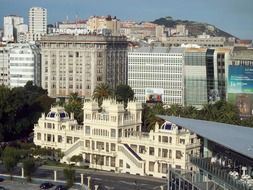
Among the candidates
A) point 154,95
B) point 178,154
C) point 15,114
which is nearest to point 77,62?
point 154,95

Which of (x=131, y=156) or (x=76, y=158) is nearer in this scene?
(x=131, y=156)

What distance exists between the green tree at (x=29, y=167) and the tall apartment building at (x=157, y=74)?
78763 mm

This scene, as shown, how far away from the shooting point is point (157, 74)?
480ft

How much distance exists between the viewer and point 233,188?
115 ft

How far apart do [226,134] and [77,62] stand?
113 metres

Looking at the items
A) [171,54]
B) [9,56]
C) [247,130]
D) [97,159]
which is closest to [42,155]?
[97,159]

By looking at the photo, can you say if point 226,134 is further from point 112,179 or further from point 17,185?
point 17,185

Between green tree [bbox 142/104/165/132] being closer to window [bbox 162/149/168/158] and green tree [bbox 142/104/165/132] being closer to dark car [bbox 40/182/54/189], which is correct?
window [bbox 162/149/168/158]

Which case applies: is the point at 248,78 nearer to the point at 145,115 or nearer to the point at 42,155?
the point at 145,115

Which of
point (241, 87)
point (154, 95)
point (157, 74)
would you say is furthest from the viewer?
point (154, 95)

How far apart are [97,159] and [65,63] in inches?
3073

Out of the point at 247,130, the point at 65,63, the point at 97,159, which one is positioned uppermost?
the point at 65,63

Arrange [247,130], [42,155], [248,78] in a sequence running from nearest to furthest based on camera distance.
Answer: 1. [247,130]
2. [42,155]
3. [248,78]

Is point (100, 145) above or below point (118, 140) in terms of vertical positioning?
below
